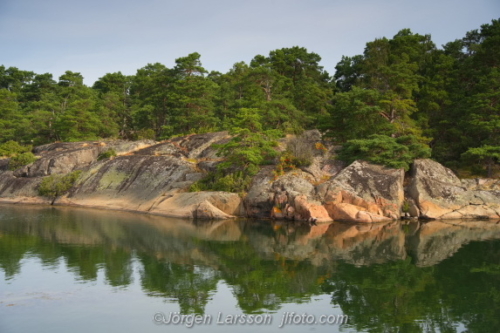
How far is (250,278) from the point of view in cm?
1756

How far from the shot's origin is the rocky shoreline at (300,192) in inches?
1216

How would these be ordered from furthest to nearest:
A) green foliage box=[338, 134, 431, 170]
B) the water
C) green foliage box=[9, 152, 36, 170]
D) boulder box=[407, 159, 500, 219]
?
1. green foliage box=[9, 152, 36, 170]
2. green foliage box=[338, 134, 431, 170]
3. boulder box=[407, 159, 500, 219]
4. the water

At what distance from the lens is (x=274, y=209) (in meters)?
32.1

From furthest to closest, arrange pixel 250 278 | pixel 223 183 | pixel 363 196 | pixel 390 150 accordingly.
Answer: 1. pixel 223 183
2. pixel 390 150
3. pixel 363 196
4. pixel 250 278

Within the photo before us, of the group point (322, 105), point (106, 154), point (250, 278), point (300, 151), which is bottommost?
point (250, 278)

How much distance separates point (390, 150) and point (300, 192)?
25.0ft

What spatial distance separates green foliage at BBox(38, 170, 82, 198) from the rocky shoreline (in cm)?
55

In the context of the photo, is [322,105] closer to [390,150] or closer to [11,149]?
[390,150]

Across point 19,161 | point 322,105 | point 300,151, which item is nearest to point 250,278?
point 300,151

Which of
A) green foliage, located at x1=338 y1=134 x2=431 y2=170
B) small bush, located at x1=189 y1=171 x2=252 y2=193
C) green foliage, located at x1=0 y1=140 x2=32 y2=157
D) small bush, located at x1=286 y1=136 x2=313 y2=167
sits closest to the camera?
green foliage, located at x1=338 y1=134 x2=431 y2=170

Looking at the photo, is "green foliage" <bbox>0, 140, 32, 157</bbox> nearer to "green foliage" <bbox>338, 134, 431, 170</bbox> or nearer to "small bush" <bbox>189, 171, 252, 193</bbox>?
"small bush" <bbox>189, 171, 252, 193</bbox>

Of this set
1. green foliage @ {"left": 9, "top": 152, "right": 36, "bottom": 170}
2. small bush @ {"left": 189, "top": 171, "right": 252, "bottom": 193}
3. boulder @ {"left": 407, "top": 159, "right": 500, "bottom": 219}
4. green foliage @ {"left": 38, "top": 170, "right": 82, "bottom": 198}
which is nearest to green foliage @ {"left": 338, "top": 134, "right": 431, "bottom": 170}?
boulder @ {"left": 407, "top": 159, "right": 500, "bottom": 219}

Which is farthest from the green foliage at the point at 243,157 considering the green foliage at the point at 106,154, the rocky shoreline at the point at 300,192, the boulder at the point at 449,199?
the green foliage at the point at 106,154

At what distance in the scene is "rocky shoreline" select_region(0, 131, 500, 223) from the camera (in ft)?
101
